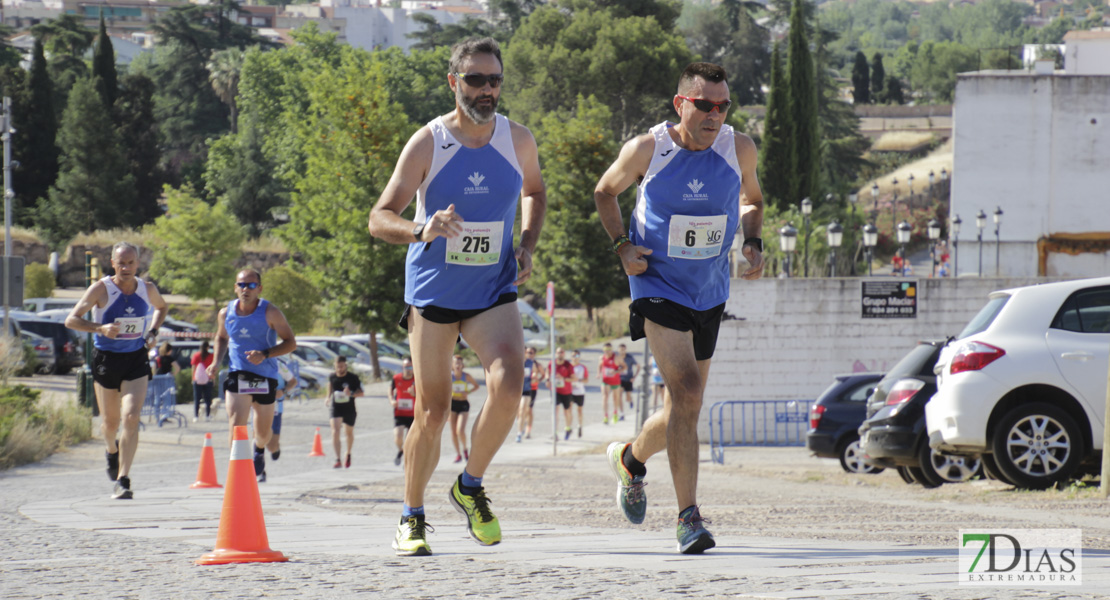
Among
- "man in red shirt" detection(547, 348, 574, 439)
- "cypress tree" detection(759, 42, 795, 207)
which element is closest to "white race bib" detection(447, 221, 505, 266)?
"man in red shirt" detection(547, 348, 574, 439)

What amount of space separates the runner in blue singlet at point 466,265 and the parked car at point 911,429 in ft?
25.7

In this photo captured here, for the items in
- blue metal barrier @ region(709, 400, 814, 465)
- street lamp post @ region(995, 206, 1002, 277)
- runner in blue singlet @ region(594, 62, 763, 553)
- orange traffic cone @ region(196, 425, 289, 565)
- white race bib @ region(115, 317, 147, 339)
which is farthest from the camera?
street lamp post @ region(995, 206, 1002, 277)

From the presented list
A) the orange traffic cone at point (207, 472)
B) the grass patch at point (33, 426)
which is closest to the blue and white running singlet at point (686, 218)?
the orange traffic cone at point (207, 472)

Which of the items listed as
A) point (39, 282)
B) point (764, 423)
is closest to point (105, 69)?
point (39, 282)

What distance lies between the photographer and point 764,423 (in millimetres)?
24844


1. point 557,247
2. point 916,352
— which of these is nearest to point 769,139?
point 557,247

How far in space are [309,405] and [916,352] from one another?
19.4m

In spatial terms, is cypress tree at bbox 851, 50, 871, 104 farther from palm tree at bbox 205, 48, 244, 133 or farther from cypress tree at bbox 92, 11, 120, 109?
cypress tree at bbox 92, 11, 120, 109

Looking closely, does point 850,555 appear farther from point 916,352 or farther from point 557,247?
point 557,247

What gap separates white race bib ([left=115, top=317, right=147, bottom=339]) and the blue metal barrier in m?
15.1

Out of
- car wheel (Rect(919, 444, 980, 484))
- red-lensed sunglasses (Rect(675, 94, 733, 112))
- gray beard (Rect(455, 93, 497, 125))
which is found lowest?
car wheel (Rect(919, 444, 980, 484))

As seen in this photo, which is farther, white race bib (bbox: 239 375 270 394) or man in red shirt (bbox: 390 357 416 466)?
man in red shirt (bbox: 390 357 416 466)
